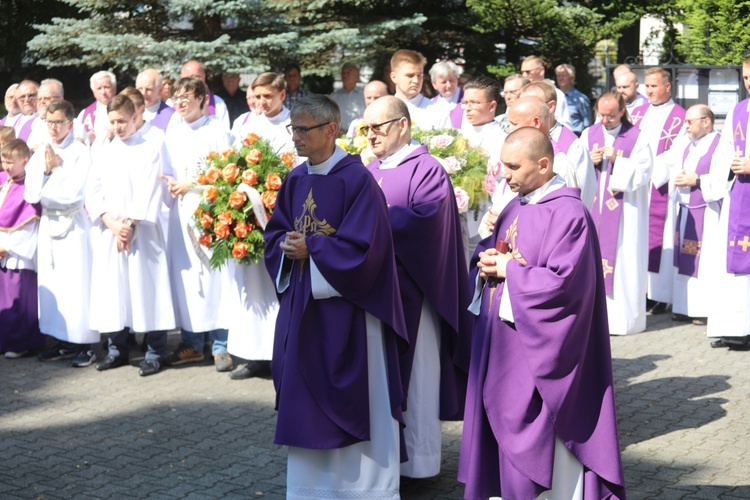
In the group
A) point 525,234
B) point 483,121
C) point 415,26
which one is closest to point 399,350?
point 525,234

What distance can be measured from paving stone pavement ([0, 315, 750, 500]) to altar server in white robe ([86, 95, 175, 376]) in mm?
376

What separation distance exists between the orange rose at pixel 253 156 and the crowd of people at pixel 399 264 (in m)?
0.59

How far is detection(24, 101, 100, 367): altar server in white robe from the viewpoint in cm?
924

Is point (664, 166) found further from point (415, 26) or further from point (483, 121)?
point (415, 26)

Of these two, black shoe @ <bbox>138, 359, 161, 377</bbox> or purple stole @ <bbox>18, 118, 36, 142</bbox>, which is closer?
black shoe @ <bbox>138, 359, 161, 377</bbox>

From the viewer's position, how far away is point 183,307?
9.26 meters

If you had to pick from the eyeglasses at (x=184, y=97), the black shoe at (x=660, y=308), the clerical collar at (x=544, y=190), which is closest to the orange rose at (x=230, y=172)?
the eyeglasses at (x=184, y=97)

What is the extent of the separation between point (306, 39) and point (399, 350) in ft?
30.1

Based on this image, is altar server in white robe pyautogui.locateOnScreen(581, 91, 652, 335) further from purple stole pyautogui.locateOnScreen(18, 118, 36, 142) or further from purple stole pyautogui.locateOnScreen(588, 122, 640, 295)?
purple stole pyautogui.locateOnScreen(18, 118, 36, 142)

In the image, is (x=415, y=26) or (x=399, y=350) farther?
(x=415, y=26)

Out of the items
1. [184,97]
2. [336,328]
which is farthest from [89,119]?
[336,328]

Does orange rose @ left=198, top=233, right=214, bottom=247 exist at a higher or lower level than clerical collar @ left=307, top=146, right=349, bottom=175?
lower

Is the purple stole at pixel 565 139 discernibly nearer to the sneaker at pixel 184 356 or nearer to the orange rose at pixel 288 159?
the orange rose at pixel 288 159

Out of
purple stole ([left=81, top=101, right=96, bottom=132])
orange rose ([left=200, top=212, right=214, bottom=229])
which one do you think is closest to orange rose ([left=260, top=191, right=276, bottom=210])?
orange rose ([left=200, top=212, right=214, bottom=229])
